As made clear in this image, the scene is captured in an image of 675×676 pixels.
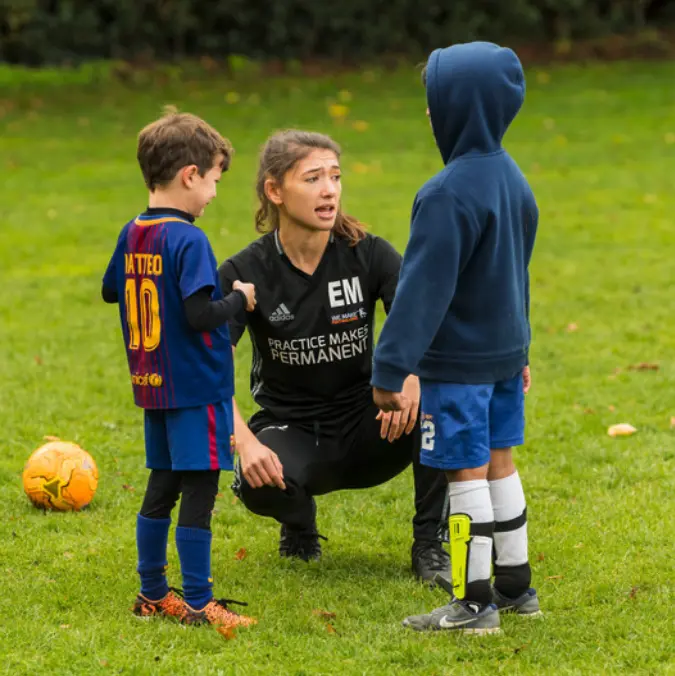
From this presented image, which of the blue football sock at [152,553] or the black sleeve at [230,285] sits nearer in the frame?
the blue football sock at [152,553]

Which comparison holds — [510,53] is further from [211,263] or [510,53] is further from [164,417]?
[164,417]

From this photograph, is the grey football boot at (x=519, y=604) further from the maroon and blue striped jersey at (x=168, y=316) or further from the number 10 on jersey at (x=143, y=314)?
the number 10 on jersey at (x=143, y=314)

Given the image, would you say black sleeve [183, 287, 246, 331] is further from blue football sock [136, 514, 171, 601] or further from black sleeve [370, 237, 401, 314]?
black sleeve [370, 237, 401, 314]

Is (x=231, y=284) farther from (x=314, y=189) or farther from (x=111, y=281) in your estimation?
(x=111, y=281)

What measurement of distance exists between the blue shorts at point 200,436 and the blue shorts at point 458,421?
630 millimetres

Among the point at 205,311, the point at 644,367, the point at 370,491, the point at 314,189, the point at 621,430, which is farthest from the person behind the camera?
the point at 644,367

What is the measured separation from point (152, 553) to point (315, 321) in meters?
1.11

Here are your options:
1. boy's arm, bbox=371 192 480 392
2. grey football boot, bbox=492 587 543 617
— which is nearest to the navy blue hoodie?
boy's arm, bbox=371 192 480 392

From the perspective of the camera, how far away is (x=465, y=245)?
392 centimetres

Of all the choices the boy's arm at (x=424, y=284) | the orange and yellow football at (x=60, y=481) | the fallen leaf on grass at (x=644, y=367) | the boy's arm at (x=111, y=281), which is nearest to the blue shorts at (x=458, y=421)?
the boy's arm at (x=424, y=284)

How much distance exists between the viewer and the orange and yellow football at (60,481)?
18.1ft

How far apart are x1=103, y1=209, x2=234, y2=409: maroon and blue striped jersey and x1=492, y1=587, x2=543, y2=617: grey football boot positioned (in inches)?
43.7

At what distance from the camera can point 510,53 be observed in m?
3.95

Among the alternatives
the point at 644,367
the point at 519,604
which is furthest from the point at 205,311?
the point at 644,367
